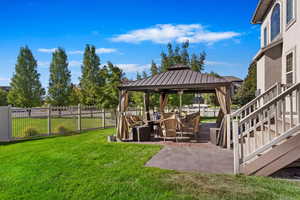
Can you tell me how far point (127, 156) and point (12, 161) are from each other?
3325 millimetres

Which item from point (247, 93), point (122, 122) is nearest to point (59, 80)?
point (122, 122)

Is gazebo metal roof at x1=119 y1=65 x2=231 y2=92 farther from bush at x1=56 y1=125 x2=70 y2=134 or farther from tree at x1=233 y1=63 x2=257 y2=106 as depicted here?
tree at x1=233 y1=63 x2=257 y2=106

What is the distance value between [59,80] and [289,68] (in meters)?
25.2

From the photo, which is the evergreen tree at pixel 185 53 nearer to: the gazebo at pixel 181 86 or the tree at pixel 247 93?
the tree at pixel 247 93

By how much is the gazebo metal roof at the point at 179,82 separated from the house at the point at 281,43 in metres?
1.84

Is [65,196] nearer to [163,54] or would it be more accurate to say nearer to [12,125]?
[12,125]

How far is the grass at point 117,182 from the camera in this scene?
3.45 metres

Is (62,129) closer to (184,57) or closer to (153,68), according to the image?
(153,68)

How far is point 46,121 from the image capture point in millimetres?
10422

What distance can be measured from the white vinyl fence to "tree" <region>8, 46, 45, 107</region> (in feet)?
52.4

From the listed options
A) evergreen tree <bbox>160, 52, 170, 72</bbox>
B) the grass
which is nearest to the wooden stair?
the grass

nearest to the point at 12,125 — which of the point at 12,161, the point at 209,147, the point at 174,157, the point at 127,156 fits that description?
the point at 12,161

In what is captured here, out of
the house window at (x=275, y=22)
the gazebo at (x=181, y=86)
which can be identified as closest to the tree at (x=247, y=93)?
the house window at (x=275, y=22)

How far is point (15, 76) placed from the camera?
944 inches
